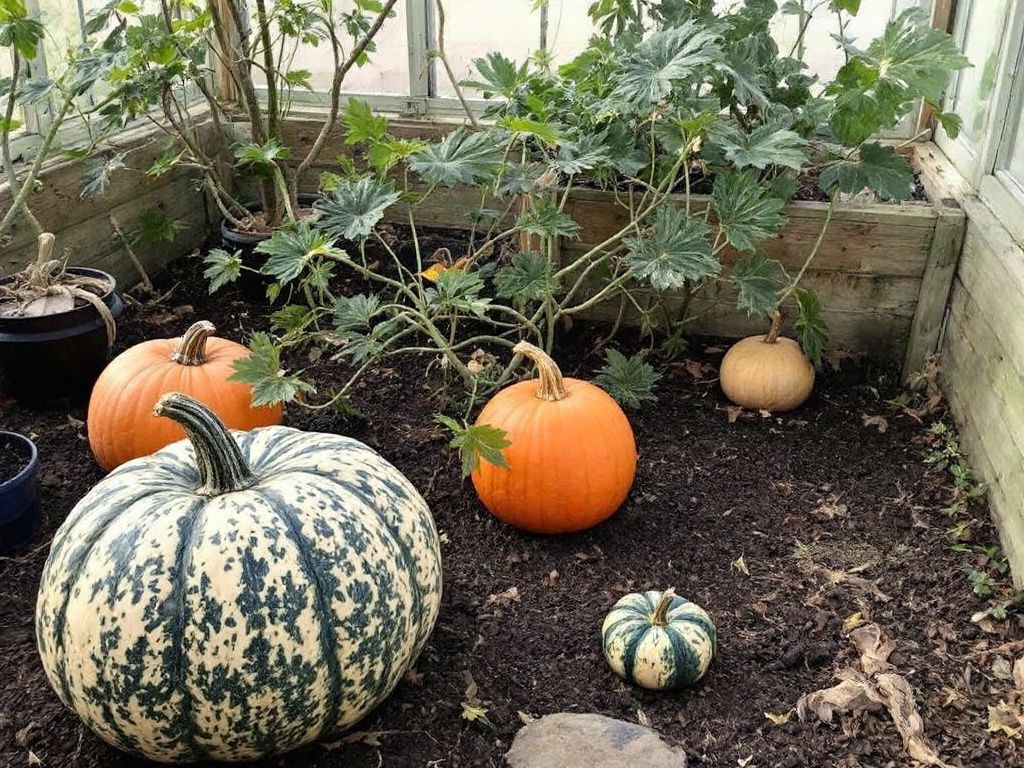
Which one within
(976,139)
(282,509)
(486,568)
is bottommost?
(486,568)

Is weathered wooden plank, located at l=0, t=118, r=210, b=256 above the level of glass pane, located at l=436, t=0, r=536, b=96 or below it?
below

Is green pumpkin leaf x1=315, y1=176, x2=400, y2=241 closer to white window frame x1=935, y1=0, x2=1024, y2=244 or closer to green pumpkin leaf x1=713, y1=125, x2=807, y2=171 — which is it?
green pumpkin leaf x1=713, y1=125, x2=807, y2=171

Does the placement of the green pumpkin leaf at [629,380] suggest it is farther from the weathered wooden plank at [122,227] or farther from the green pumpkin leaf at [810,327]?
the weathered wooden plank at [122,227]

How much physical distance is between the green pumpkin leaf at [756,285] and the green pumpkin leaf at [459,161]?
86 cm

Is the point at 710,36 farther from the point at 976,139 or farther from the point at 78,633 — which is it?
the point at 78,633

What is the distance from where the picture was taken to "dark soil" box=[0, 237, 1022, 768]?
2.13 meters

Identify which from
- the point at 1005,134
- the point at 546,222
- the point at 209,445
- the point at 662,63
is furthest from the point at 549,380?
the point at 1005,134

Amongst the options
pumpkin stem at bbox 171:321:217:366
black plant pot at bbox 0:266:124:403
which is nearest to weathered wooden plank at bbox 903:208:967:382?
pumpkin stem at bbox 171:321:217:366

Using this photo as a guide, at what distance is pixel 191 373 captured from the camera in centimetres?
287

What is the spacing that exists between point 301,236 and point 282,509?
1107 mm

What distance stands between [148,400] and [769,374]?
6.27 feet

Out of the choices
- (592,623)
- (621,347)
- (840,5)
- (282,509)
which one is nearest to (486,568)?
(592,623)

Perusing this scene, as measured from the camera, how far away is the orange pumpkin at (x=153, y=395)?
9.30 feet

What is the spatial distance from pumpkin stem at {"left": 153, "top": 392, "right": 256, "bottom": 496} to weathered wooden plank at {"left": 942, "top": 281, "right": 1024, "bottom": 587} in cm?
187
